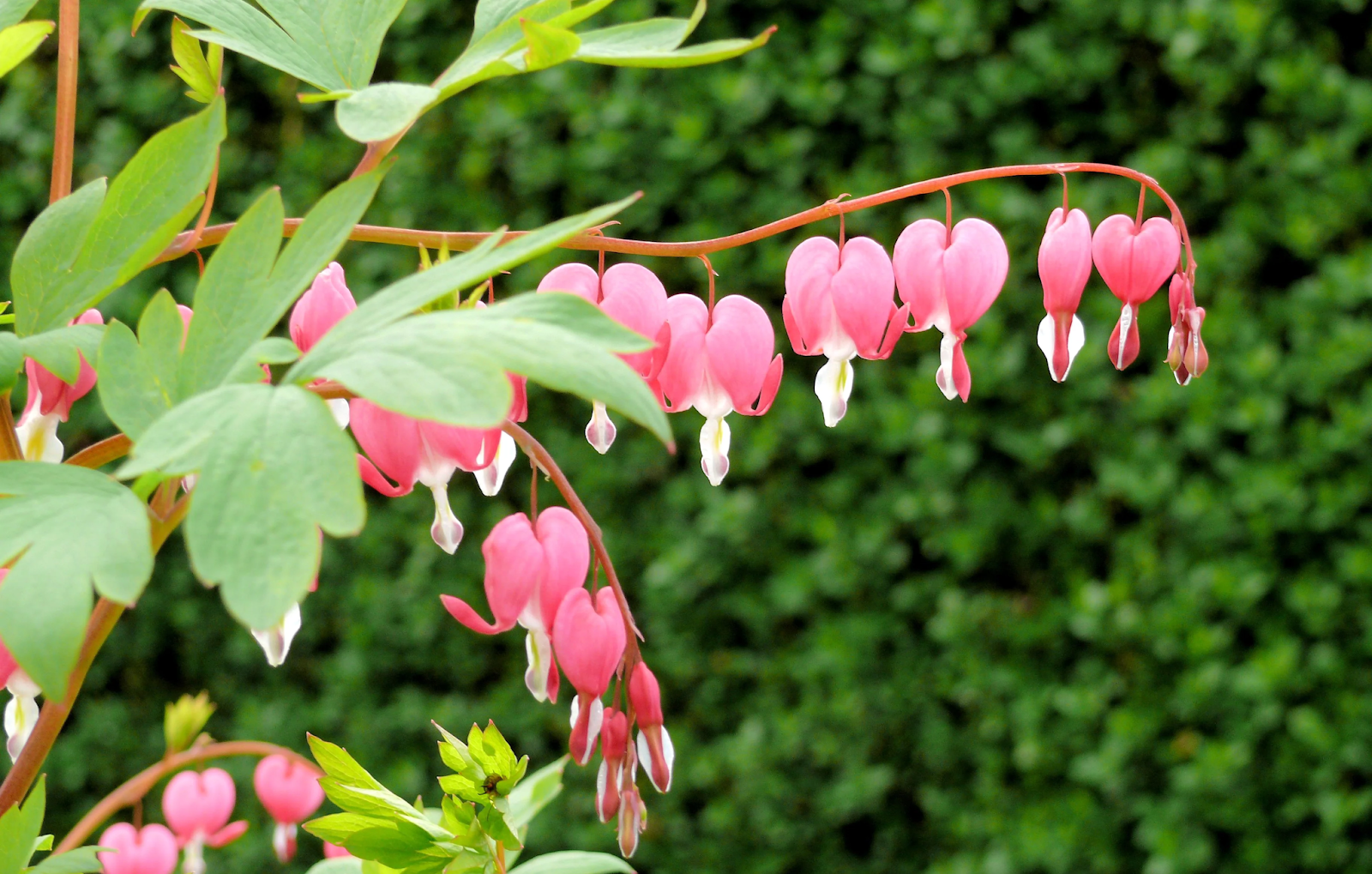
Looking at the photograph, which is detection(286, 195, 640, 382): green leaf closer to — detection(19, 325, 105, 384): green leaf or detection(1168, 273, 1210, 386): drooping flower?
detection(19, 325, 105, 384): green leaf

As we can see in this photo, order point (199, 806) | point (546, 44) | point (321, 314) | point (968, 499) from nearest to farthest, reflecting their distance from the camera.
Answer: point (546, 44) < point (321, 314) < point (199, 806) < point (968, 499)

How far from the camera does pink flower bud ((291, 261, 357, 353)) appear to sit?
60 cm

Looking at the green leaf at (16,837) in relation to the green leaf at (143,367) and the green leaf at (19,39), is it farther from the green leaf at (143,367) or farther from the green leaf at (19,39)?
the green leaf at (19,39)

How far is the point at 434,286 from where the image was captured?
0.42 meters

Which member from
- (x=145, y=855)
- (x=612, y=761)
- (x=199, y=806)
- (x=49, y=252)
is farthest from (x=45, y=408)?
(x=199, y=806)

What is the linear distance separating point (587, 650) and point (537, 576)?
5 centimetres

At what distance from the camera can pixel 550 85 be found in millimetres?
2223

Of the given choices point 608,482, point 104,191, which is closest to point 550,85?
point 608,482

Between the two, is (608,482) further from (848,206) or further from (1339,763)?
(848,206)

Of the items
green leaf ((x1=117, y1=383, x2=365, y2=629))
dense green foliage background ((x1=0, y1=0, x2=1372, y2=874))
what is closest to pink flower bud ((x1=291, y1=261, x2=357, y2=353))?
green leaf ((x1=117, y1=383, x2=365, y2=629))

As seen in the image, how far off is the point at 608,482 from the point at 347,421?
157 centimetres

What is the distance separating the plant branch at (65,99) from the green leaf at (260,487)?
29cm

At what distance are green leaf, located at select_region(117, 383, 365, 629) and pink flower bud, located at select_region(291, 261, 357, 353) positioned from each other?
21 cm

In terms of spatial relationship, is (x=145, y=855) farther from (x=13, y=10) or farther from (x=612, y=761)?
(x=13, y=10)
